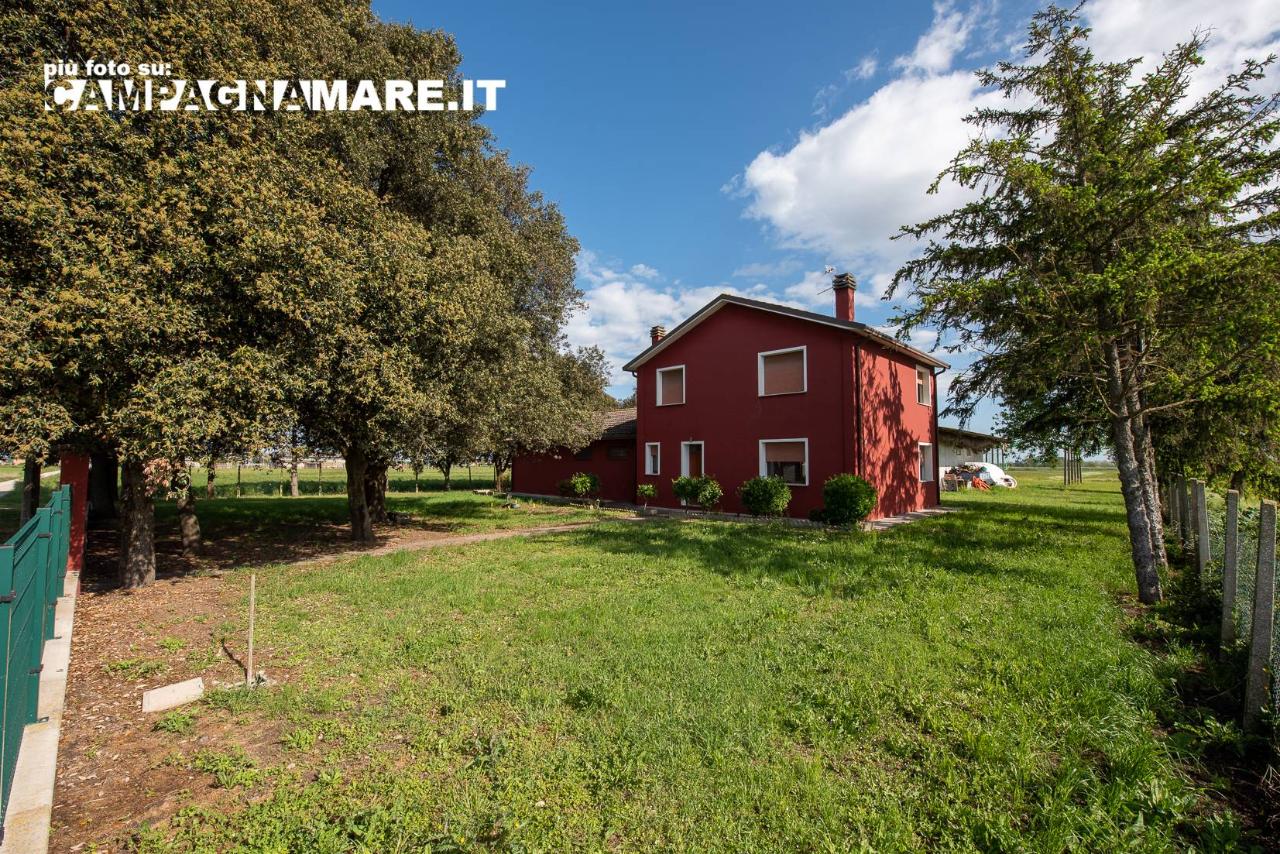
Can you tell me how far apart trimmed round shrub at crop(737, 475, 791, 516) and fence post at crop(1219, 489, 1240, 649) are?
10.2 metres

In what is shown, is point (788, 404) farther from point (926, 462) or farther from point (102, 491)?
point (102, 491)

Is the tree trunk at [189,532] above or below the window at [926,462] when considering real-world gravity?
below

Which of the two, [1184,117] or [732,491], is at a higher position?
[1184,117]

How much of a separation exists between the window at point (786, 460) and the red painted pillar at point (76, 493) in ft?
51.9

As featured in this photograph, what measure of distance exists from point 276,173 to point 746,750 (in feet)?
33.9

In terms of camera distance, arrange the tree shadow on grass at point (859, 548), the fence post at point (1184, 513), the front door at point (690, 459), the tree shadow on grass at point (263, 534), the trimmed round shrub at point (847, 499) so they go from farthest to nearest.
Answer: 1. the front door at point (690, 459)
2. the trimmed round shrub at point (847, 499)
3. the fence post at point (1184, 513)
4. the tree shadow on grass at point (263, 534)
5. the tree shadow on grass at point (859, 548)

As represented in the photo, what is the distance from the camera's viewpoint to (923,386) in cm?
1995

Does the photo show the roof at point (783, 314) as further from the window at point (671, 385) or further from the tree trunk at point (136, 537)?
the tree trunk at point (136, 537)

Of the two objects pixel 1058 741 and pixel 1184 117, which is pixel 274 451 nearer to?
pixel 1058 741

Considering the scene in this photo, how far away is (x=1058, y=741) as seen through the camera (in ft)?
12.5

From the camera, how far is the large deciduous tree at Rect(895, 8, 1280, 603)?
7188 mm

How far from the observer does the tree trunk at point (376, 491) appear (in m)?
15.6

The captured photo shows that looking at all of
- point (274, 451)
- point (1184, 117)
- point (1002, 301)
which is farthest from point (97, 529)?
point (1184, 117)

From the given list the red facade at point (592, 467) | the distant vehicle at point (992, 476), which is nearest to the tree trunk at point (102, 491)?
the red facade at point (592, 467)
